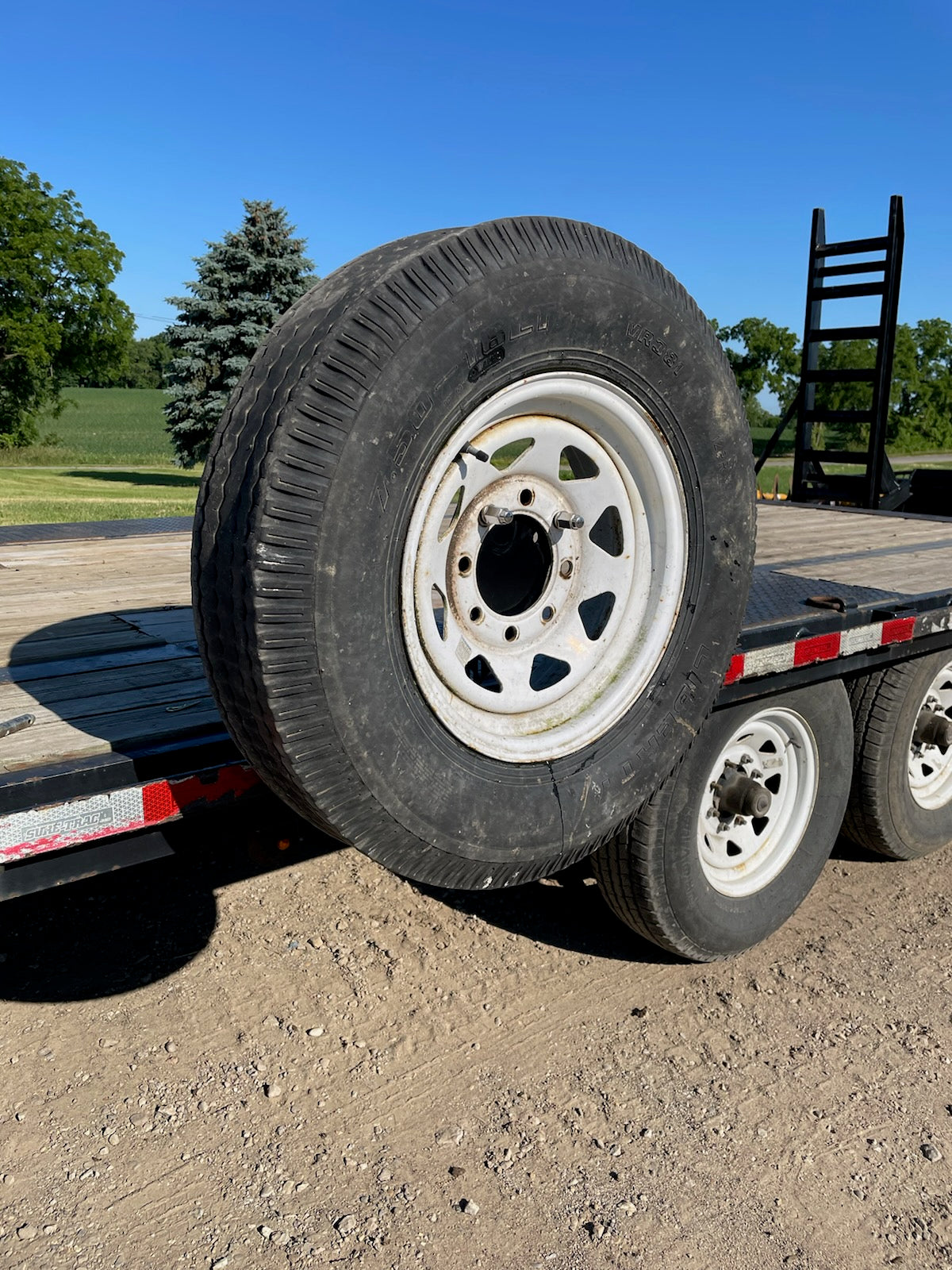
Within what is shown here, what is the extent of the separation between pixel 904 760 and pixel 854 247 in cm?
576

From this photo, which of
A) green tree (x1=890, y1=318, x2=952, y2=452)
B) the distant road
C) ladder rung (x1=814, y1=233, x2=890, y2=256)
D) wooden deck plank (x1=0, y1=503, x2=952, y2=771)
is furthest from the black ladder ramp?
green tree (x1=890, y1=318, x2=952, y2=452)

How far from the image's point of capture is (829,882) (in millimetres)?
4145

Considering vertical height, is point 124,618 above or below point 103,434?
below

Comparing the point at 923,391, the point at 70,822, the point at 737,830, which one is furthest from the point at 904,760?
the point at 923,391

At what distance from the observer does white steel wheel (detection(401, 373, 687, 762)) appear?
234cm

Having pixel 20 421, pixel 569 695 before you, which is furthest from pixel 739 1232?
pixel 20 421

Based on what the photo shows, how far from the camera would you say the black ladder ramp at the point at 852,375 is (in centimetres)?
809

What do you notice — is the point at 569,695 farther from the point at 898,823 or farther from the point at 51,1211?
the point at 898,823

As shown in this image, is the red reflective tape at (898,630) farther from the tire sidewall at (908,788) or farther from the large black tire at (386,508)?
the large black tire at (386,508)

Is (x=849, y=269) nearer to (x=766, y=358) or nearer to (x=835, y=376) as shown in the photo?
(x=835, y=376)

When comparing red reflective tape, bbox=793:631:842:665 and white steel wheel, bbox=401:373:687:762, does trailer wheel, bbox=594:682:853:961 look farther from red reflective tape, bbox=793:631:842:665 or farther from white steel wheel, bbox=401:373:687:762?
white steel wheel, bbox=401:373:687:762

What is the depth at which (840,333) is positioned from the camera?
857cm

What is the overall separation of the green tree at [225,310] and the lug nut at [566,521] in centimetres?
2528

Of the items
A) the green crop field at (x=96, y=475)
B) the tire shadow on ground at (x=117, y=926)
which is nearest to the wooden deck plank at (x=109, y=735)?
the tire shadow on ground at (x=117, y=926)
